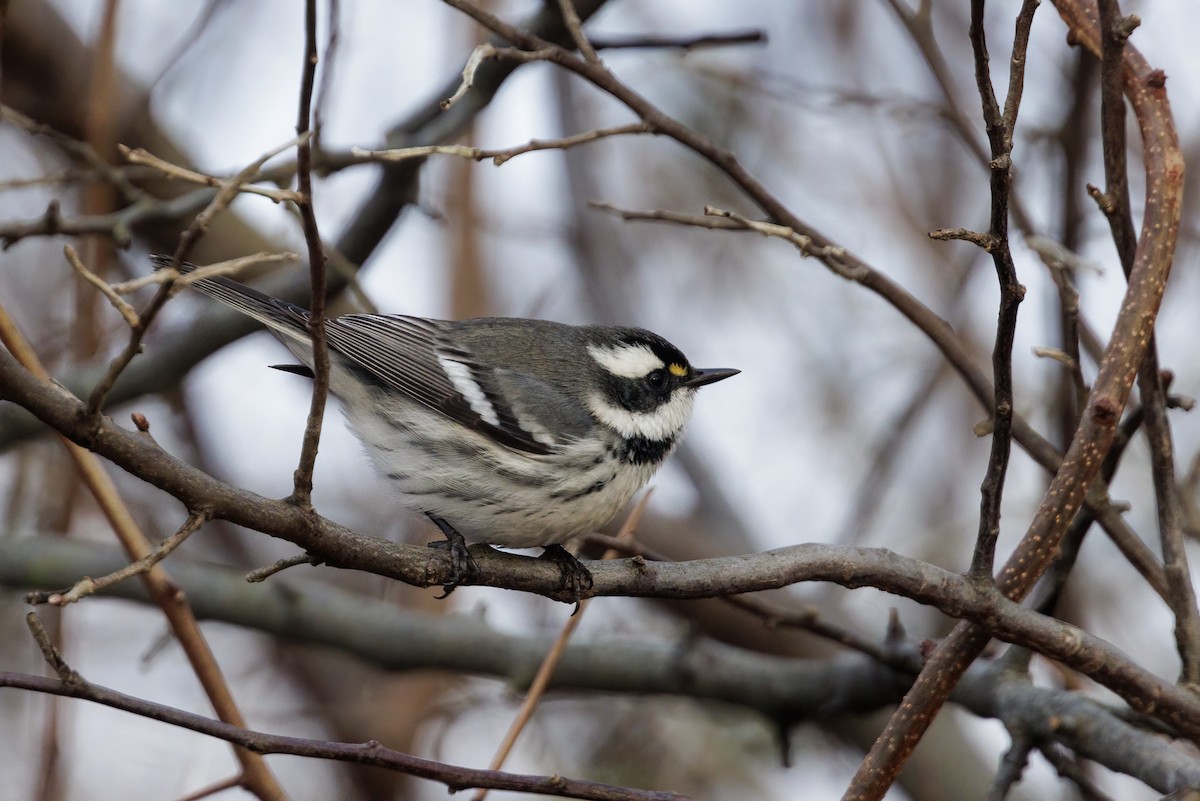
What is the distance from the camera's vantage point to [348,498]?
6.91 m

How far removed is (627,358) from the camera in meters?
4.30

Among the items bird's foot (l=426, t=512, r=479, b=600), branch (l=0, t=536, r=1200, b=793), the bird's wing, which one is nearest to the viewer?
bird's foot (l=426, t=512, r=479, b=600)

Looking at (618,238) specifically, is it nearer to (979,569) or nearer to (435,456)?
(435,456)

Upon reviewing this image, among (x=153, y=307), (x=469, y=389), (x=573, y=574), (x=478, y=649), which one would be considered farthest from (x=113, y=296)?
(x=478, y=649)

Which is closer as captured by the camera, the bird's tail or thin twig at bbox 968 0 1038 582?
thin twig at bbox 968 0 1038 582

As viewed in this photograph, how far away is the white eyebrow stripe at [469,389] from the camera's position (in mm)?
3895

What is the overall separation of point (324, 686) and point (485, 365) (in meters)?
3.26

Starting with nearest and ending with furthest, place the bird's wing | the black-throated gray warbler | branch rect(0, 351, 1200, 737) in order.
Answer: branch rect(0, 351, 1200, 737) → the black-throated gray warbler → the bird's wing

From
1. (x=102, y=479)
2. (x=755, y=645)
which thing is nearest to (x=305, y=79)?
(x=102, y=479)

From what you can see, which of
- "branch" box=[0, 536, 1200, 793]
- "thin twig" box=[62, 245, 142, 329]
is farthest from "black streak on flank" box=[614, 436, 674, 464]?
"thin twig" box=[62, 245, 142, 329]

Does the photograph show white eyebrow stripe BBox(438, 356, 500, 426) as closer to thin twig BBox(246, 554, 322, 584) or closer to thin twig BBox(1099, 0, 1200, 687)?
thin twig BBox(246, 554, 322, 584)

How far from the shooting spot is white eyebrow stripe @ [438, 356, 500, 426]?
389cm

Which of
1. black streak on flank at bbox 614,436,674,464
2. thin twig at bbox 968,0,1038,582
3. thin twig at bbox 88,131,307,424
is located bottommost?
thin twig at bbox 88,131,307,424

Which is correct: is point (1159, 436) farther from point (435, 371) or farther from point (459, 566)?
point (435, 371)
